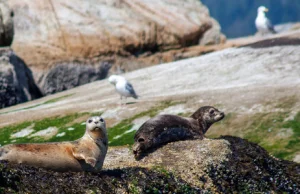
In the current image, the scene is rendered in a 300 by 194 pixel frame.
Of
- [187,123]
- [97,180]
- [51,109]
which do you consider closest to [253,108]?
[187,123]

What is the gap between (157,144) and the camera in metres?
24.1

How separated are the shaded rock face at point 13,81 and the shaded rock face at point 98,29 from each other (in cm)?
195

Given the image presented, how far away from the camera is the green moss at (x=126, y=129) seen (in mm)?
31641

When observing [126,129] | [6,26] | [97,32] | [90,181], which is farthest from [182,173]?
[97,32]

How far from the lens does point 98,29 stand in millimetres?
55375

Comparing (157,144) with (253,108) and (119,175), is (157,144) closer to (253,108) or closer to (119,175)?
(119,175)

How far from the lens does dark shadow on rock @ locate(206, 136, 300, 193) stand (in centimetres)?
2300

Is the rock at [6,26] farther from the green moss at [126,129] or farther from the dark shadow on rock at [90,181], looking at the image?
the dark shadow on rock at [90,181]

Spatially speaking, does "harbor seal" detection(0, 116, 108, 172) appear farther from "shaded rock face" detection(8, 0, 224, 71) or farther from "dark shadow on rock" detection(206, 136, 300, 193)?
"shaded rock face" detection(8, 0, 224, 71)

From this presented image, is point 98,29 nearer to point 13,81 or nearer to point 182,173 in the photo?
point 13,81

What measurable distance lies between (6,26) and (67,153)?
30.7 meters

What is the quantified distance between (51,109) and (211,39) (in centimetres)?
2256

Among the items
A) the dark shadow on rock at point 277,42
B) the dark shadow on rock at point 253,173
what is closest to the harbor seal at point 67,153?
the dark shadow on rock at point 253,173

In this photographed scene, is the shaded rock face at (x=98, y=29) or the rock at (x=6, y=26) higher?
the rock at (x=6, y=26)
